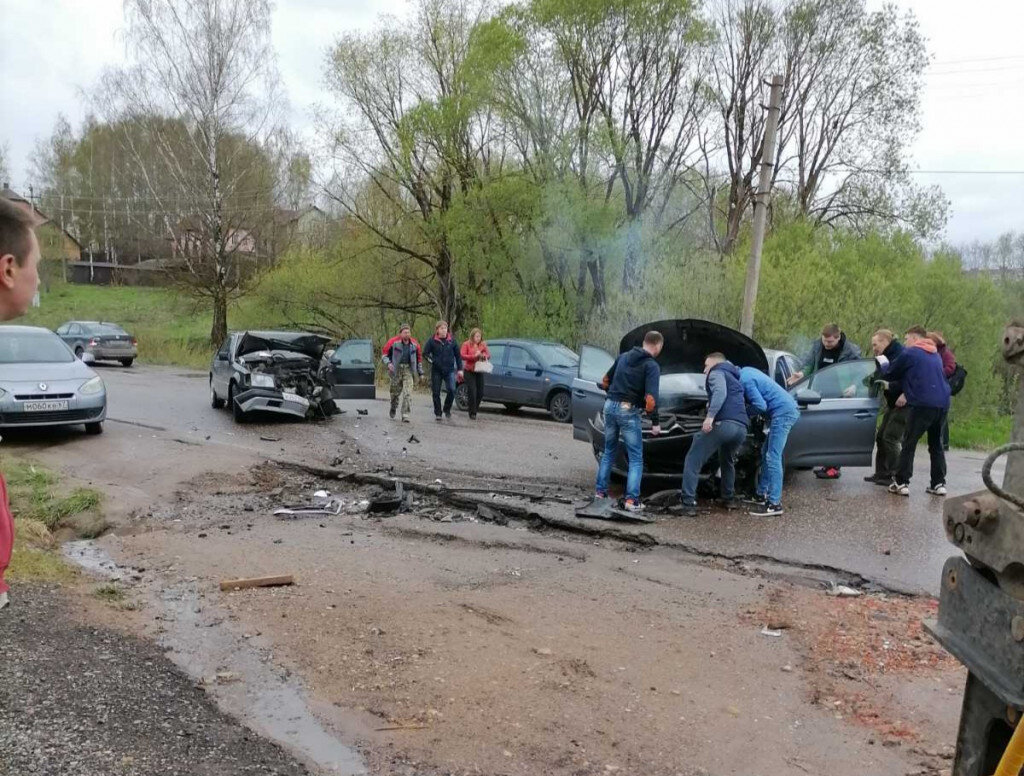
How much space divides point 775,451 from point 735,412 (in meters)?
0.77

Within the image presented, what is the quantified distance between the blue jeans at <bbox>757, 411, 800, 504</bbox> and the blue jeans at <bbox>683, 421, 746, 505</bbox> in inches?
14.1

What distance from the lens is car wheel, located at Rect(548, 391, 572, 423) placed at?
16531 mm

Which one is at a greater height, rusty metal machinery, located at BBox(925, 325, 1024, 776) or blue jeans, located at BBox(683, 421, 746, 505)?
rusty metal machinery, located at BBox(925, 325, 1024, 776)

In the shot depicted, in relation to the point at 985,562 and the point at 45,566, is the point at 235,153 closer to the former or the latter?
the point at 45,566

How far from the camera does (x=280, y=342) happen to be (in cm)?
1406

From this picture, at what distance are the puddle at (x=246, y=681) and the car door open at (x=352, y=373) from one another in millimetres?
8561

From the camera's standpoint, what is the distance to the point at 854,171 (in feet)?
94.3

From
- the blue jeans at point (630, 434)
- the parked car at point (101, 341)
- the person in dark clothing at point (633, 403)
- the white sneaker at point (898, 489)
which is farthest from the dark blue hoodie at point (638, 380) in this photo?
the parked car at point (101, 341)

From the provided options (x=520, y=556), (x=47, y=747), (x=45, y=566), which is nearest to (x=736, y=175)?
(x=520, y=556)

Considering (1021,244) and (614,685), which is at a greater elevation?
(1021,244)

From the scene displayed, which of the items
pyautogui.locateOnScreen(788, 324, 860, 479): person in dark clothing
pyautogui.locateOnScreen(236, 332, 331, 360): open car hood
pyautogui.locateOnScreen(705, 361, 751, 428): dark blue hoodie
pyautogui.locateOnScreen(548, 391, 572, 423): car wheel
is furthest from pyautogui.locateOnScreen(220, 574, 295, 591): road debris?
pyautogui.locateOnScreen(548, 391, 572, 423): car wheel

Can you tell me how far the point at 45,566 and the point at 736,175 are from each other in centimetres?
2547

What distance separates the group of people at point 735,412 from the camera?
26.5 ft

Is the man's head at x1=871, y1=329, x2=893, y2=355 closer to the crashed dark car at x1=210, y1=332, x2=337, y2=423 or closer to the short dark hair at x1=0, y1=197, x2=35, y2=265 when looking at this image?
the crashed dark car at x1=210, y1=332, x2=337, y2=423
